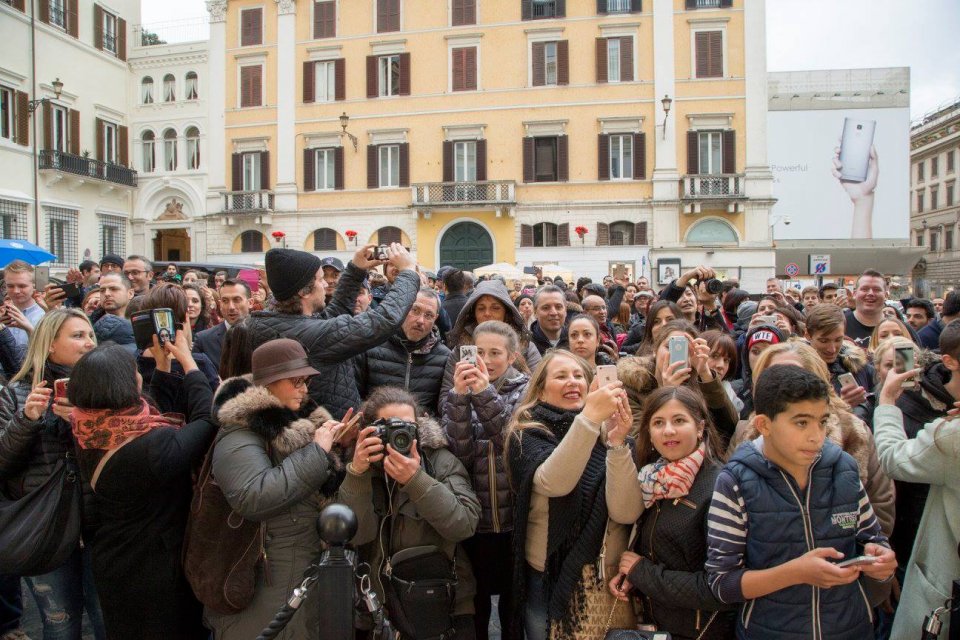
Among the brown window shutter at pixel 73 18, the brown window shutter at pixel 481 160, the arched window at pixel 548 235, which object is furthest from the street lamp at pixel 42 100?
the arched window at pixel 548 235

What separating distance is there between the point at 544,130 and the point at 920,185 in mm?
43053

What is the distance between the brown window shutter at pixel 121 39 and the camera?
86.4 feet

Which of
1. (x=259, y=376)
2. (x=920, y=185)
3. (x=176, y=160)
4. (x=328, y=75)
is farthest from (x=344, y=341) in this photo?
(x=920, y=185)

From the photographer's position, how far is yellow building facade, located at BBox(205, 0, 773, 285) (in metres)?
24.4

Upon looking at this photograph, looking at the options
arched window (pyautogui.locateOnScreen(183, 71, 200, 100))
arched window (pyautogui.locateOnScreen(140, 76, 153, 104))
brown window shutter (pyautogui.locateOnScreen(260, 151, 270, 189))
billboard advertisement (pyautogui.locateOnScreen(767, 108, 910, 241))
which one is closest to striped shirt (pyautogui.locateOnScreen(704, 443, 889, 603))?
brown window shutter (pyautogui.locateOnScreen(260, 151, 270, 189))

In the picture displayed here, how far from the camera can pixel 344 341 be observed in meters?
3.21

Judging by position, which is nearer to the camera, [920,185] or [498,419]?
[498,419]

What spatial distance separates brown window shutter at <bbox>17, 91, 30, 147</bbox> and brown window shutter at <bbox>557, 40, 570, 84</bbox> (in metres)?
18.6

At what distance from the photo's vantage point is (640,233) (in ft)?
82.3

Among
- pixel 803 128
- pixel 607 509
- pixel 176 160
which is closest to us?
pixel 607 509

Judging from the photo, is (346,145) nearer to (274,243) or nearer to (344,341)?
(274,243)

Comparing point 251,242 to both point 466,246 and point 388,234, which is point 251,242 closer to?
point 388,234

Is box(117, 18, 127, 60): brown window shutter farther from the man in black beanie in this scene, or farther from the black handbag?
the black handbag

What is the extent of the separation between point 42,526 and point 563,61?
989 inches
